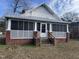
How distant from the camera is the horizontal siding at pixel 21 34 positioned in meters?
20.2

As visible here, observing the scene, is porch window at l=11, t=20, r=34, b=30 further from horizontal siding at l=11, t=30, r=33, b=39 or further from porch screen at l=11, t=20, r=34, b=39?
horizontal siding at l=11, t=30, r=33, b=39

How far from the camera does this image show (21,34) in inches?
814

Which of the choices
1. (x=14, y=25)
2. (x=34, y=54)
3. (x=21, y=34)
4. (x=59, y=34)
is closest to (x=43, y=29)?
(x=59, y=34)

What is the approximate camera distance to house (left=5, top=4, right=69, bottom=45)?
20.1 metres

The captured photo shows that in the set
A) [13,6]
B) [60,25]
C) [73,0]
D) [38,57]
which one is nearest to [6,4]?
[13,6]

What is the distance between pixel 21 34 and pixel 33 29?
2333 mm

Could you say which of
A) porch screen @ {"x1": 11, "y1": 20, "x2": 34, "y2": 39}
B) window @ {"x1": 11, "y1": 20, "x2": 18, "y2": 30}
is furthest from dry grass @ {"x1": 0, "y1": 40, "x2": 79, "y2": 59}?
window @ {"x1": 11, "y1": 20, "x2": 18, "y2": 30}

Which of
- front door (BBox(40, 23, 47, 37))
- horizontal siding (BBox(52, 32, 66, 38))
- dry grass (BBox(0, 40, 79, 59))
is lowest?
dry grass (BBox(0, 40, 79, 59))

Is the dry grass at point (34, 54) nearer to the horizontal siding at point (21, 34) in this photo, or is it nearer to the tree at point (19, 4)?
the horizontal siding at point (21, 34)

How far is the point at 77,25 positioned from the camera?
35312 millimetres

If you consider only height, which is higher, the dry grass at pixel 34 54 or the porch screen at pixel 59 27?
the porch screen at pixel 59 27

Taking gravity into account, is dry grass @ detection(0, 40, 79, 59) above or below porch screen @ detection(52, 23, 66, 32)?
below

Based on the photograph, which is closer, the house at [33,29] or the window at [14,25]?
the house at [33,29]

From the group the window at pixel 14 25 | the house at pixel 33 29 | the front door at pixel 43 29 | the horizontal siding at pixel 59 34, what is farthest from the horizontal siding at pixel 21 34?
the horizontal siding at pixel 59 34
